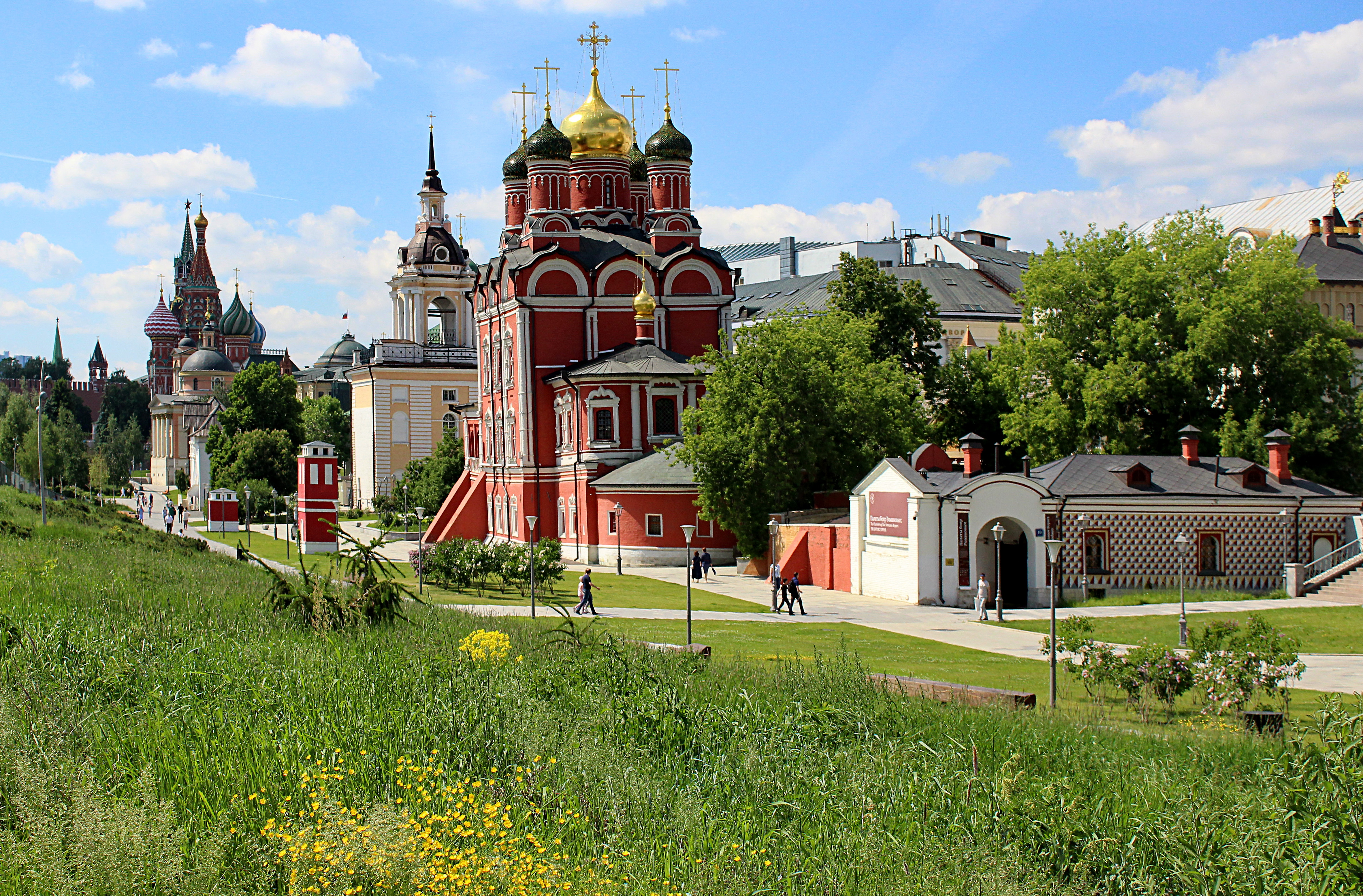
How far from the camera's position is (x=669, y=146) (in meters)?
56.1

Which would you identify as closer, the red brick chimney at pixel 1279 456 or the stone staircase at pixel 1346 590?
the stone staircase at pixel 1346 590

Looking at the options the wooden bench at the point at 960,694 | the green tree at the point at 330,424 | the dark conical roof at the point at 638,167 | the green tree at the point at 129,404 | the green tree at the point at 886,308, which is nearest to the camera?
the wooden bench at the point at 960,694

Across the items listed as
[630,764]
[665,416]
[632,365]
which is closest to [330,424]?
[632,365]

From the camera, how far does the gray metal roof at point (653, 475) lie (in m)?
43.0

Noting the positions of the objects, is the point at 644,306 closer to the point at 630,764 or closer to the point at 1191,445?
the point at 1191,445

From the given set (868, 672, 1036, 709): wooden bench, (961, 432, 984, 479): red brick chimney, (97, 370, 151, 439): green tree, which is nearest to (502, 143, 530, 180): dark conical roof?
(961, 432, 984, 479): red brick chimney

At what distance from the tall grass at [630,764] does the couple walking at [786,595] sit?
1729cm

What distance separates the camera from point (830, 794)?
30.5ft

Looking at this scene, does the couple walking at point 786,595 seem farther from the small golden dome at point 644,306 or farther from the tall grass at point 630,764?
the small golden dome at point 644,306

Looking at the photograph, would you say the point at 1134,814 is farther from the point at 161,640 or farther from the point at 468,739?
the point at 161,640

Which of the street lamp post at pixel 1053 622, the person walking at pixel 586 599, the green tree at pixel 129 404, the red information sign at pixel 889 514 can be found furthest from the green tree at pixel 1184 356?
the green tree at pixel 129 404

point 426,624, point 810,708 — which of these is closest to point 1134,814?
point 810,708

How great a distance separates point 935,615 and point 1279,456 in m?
11.7

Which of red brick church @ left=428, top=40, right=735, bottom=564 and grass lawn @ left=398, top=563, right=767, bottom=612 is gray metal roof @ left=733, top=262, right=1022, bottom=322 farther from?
grass lawn @ left=398, top=563, right=767, bottom=612
